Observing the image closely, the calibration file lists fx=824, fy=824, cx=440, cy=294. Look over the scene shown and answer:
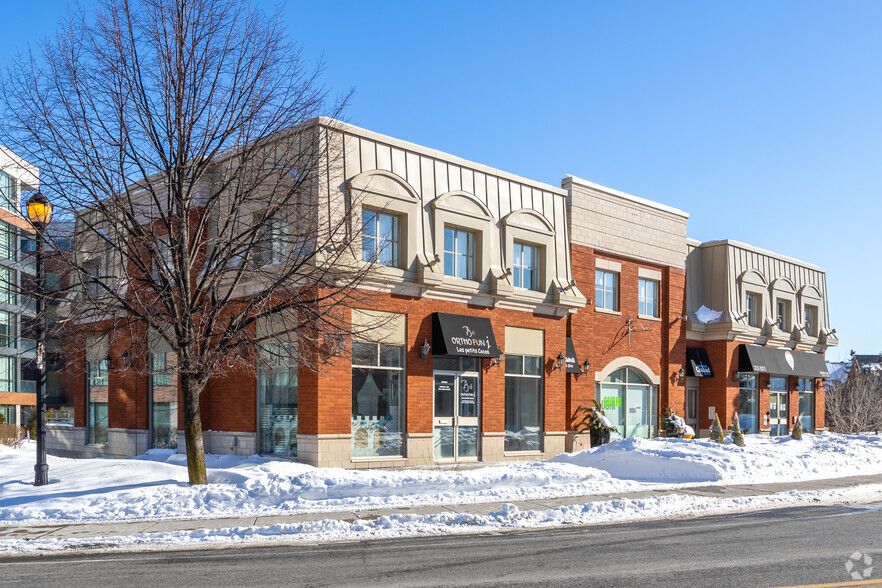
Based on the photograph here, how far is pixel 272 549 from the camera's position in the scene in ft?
36.7

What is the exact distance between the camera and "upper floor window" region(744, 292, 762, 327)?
119ft

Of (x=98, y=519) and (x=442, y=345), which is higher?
(x=442, y=345)

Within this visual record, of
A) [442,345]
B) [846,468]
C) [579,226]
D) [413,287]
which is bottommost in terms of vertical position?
[846,468]

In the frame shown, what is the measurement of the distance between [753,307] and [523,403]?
638 inches

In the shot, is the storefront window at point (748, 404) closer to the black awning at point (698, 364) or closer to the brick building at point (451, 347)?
the black awning at point (698, 364)

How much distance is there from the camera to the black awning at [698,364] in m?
33.2

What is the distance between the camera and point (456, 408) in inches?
904

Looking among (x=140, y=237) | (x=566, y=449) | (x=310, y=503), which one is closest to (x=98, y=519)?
(x=310, y=503)

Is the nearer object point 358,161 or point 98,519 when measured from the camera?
point 98,519

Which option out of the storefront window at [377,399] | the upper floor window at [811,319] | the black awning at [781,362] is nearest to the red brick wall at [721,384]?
the black awning at [781,362]

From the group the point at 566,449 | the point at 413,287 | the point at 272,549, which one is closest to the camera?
the point at 272,549

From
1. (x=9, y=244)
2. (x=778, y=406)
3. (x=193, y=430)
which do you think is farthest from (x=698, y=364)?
(x=9, y=244)

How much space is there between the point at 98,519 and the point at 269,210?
6.10 meters

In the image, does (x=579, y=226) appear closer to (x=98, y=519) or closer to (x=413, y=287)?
(x=413, y=287)
